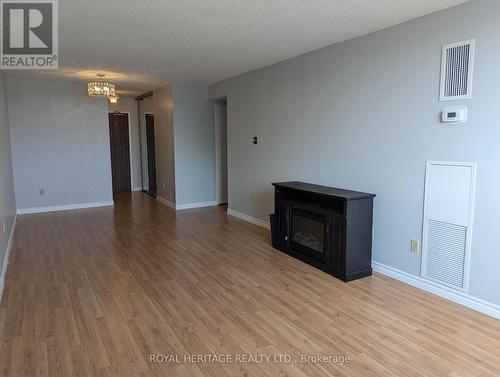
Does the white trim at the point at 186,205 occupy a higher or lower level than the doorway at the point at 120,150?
lower

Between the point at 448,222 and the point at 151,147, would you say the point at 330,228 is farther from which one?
the point at 151,147

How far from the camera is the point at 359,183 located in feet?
12.0

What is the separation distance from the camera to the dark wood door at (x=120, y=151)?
348 inches

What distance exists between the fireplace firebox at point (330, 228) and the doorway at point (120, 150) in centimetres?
613

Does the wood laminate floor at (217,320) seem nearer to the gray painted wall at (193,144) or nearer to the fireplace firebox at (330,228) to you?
the fireplace firebox at (330,228)

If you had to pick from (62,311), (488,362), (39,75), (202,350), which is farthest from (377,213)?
(39,75)

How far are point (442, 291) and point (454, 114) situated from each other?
4.82 ft

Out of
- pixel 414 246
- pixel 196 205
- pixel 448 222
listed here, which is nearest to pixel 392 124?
pixel 448 222

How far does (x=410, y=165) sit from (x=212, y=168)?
4.45 meters

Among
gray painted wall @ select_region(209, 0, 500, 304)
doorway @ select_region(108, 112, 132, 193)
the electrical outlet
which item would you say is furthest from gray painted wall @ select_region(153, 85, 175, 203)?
the electrical outlet

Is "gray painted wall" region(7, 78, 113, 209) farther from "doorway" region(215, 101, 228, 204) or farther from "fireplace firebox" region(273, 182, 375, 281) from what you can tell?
"fireplace firebox" region(273, 182, 375, 281)

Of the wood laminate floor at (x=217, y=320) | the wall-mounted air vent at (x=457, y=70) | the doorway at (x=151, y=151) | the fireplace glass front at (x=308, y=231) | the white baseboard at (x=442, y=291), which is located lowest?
the wood laminate floor at (x=217, y=320)
